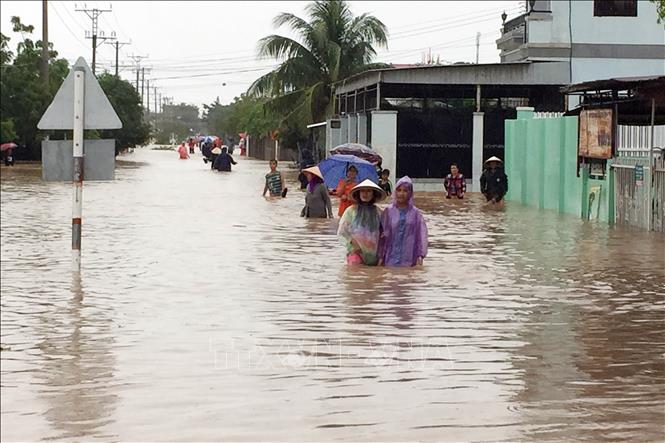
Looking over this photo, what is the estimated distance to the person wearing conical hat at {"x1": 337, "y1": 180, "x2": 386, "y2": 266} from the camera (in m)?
15.8

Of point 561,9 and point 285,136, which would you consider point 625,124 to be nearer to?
point 561,9

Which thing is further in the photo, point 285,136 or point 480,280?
point 285,136

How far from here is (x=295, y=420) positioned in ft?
24.6

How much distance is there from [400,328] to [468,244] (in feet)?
31.8

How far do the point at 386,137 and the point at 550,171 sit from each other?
430 inches

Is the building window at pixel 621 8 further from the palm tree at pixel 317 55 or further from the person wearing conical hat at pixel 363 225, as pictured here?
the person wearing conical hat at pixel 363 225

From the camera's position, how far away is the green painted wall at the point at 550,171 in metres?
27.6

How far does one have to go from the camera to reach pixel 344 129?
172 ft

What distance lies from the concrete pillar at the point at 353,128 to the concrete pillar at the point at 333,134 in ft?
8.63

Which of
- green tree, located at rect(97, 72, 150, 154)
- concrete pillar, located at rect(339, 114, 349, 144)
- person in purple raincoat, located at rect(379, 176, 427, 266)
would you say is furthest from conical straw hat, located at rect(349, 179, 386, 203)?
green tree, located at rect(97, 72, 150, 154)

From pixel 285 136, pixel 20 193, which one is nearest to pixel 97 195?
pixel 20 193

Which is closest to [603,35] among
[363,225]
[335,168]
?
[335,168]

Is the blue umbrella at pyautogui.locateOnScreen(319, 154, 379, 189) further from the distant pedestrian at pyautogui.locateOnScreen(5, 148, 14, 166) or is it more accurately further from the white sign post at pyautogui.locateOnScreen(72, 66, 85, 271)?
the white sign post at pyautogui.locateOnScreen(72, 66, 85, 271)

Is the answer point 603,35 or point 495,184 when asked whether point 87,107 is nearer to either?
point 495,184
